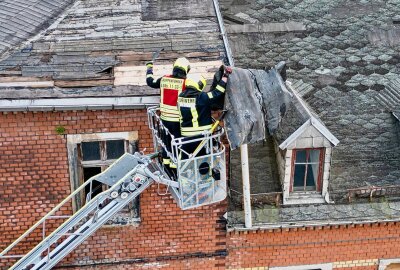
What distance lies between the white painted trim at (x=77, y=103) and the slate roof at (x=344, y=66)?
337 cm

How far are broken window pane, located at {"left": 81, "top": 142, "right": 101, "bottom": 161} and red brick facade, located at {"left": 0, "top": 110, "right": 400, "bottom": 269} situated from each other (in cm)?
41

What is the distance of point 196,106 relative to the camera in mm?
10469

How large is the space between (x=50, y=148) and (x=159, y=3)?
4.65 m

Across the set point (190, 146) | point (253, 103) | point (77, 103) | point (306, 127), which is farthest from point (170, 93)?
point (306, 127)

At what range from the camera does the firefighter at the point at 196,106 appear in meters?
10.5

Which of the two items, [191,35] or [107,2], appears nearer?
[191,35]

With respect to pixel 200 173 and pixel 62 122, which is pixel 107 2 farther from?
pixel 200 173

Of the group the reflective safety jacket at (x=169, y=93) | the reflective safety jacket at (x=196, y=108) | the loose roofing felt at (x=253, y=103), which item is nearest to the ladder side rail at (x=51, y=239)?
the reflective safety jacket at (x=169, y=93)

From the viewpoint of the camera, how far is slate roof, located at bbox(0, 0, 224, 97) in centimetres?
1218

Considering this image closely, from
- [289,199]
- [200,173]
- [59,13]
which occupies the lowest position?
[289,199]

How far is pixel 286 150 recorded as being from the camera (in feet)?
42.5

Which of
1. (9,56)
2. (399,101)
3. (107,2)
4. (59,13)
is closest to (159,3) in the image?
(107,2)

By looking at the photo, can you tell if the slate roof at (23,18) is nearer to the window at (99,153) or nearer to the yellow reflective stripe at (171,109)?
the window at (99,153)

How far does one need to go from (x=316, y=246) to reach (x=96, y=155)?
5254mm
